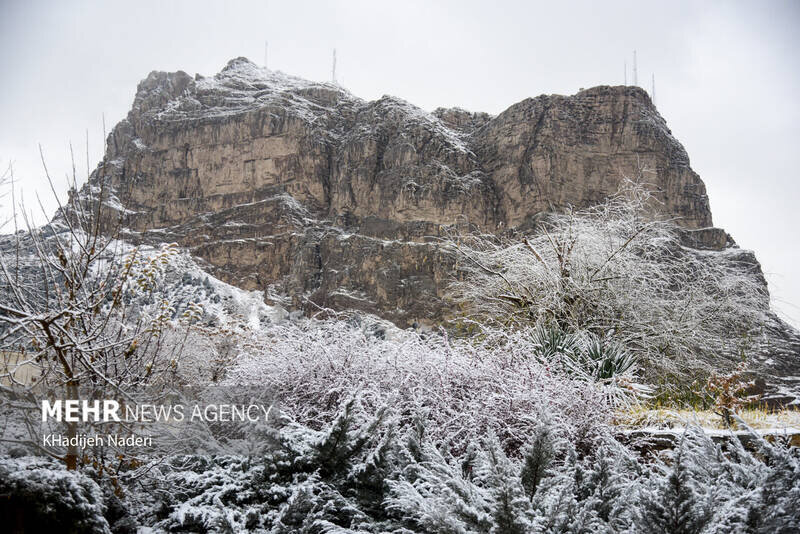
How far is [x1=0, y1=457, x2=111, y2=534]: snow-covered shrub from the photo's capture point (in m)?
2.13

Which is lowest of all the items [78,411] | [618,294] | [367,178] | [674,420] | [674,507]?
[674,420]

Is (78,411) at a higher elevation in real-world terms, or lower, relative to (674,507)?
lower

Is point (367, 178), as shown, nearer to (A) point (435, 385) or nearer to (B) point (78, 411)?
(A) point (435, 385)

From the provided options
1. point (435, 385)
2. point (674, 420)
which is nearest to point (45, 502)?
point (435, 385)

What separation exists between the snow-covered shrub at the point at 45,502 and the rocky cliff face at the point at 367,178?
66.7 meters

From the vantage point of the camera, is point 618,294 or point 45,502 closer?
point 45,502

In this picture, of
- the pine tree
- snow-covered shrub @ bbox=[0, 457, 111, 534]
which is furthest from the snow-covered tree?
snow-covered shrub @ bbox=[0, 457, 111, 534]

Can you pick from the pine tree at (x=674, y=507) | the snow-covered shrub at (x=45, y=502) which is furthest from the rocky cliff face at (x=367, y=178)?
the pine tree at (x=674, y=507)

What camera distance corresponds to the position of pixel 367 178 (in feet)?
269

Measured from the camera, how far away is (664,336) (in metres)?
→ 7.88

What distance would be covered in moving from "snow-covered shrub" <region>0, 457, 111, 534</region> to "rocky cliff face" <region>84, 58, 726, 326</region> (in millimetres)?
66736

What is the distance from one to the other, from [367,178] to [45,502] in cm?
8131

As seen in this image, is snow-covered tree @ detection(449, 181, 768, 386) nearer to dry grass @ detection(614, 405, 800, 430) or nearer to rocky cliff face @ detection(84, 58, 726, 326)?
dry grass @ detection(614, 405, 800, 430)

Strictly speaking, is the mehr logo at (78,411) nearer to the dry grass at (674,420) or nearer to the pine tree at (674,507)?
the pine tree at (674,507)
